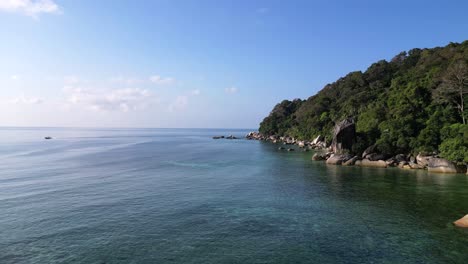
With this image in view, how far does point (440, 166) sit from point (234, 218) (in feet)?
114

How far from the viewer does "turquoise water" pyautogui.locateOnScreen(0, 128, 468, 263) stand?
58.9ft

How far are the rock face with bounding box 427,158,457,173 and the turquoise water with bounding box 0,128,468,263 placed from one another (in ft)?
8.12

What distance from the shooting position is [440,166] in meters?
44.2

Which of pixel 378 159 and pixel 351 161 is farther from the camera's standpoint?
pixel 351 161

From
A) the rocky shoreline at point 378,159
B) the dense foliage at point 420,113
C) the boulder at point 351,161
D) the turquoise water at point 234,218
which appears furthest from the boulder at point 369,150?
the turquoise water at point 234,218

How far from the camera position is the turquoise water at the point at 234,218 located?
17938 mm

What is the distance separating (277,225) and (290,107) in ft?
A: 436

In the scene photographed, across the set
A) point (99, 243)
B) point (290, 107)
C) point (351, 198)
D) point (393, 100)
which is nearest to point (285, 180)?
point (351, 198)

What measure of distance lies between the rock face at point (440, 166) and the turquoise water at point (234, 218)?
8.12 feet

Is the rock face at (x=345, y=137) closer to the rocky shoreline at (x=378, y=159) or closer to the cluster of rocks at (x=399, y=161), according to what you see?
the rocky shoreline at (x=378, y=159)

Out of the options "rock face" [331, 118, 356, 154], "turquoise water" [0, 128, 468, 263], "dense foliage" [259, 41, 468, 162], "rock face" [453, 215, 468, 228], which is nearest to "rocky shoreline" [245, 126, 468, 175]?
"rock face" [331, 118, 356, 154]

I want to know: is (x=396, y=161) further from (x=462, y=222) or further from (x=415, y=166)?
(x=462, y=222)

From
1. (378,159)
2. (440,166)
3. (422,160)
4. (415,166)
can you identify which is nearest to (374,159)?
(378,159)

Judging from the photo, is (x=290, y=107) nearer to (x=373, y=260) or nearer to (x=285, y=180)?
(x=285, y=180)
